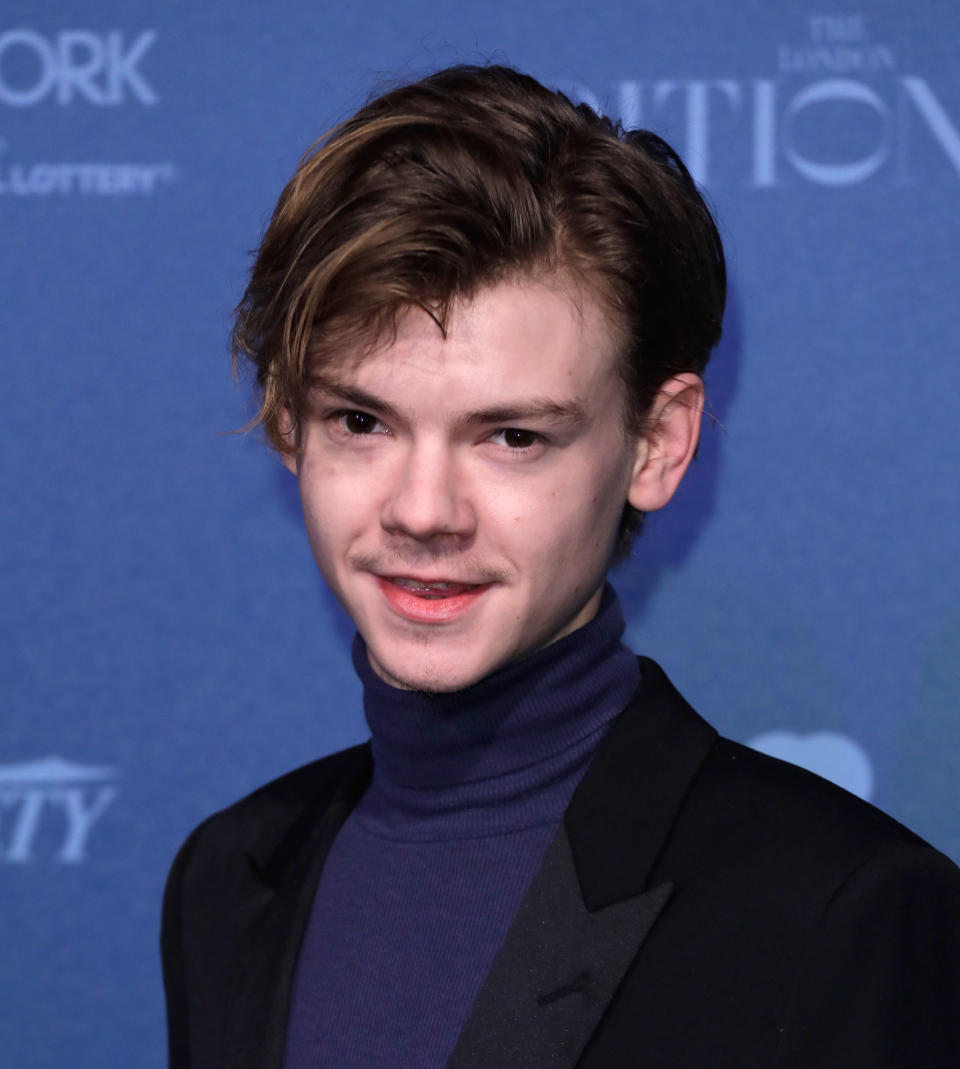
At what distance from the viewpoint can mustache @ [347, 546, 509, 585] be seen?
1490mm

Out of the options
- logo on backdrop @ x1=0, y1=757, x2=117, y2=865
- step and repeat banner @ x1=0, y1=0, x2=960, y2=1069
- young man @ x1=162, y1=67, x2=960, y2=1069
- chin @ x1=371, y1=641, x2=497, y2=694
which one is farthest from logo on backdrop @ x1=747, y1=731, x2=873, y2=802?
logo on backdrop @ x1=0, y1=757, x2=117, y2=865

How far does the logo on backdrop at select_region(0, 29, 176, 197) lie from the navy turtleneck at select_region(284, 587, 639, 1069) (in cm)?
106

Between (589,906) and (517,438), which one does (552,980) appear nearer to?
(589,906)

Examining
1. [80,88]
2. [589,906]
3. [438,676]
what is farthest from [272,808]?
[80,88]

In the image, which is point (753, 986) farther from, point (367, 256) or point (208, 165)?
point (208, 165)

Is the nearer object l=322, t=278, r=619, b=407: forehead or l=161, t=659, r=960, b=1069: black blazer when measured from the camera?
l=161, t=659, r=960, b=1069: black blazer

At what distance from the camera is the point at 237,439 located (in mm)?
2248

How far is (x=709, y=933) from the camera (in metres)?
1.41

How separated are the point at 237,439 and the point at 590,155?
0.89 metres

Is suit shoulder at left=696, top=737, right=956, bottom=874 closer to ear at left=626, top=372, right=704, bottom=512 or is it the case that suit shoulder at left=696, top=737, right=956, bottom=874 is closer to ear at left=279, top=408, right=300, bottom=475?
ear at left=626, top=372, right=704, bottom=512

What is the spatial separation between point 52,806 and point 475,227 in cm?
134

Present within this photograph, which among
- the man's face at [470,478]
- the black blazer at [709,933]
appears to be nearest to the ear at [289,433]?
the man's face at [470,478]

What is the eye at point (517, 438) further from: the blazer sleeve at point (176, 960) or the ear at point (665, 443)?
the blazer sleeve at point (176, 960)

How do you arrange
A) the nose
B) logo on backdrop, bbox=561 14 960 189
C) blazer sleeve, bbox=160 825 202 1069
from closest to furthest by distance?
the nose → blazer sleeve, bbox=160 825 202 1069 → logo on backdrop, bbox=561 14 960 189
